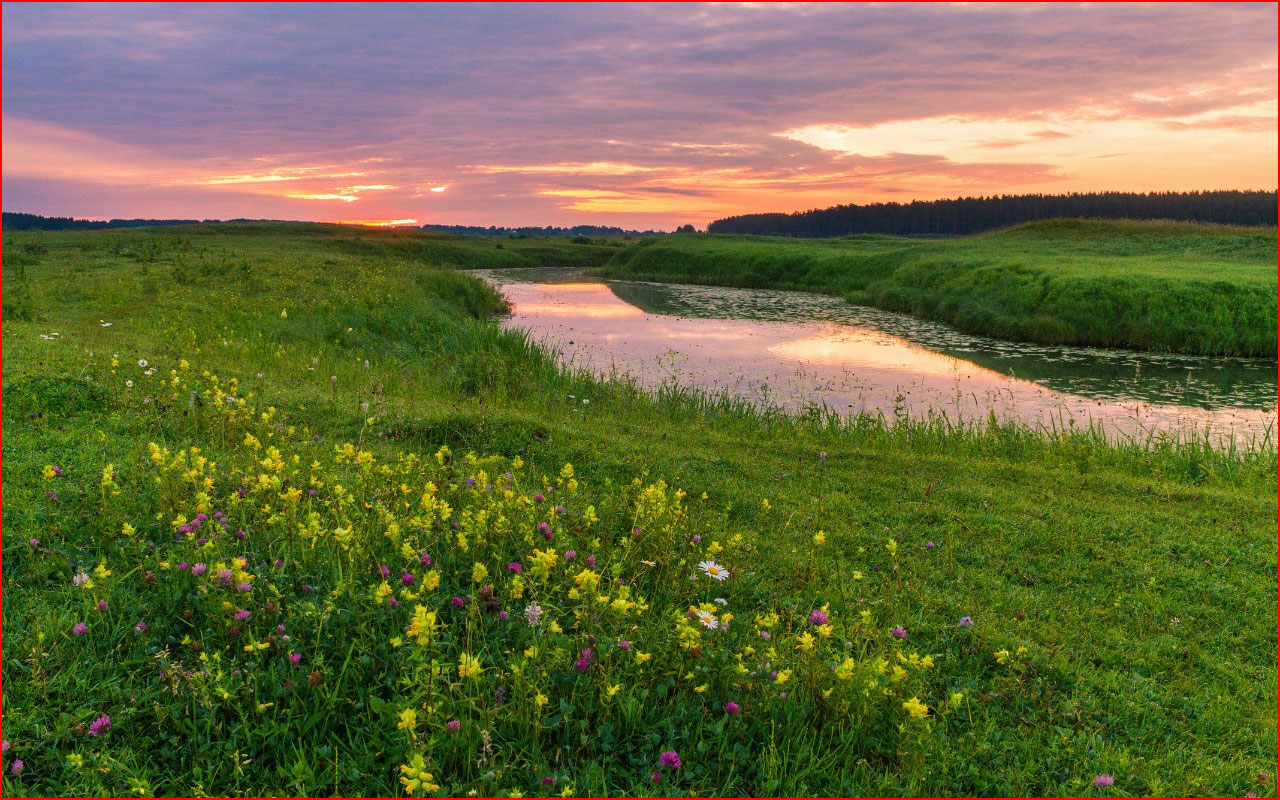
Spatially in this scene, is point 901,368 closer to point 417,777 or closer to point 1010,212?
point 417,777

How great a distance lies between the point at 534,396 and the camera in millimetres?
13547

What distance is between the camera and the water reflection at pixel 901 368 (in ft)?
53.3

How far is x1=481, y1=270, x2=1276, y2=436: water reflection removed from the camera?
16.2 metres

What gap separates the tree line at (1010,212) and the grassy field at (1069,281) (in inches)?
2559

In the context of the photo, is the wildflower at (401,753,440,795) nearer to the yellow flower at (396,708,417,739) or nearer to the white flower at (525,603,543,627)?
the yellow flower at (396,708,417,739)

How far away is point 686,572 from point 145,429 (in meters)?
5.80

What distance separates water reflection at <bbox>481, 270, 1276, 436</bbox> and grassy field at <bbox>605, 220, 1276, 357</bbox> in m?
1.65

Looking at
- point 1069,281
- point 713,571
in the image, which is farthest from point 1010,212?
point 713,571

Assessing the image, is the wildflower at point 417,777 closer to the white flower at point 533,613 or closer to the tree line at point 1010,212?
the white flower at point 533,613

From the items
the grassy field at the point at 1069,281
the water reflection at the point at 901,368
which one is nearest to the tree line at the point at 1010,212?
Answer: the grassy field at the point at 1069,281

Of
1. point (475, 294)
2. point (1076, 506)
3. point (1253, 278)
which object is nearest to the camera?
point (1076, 506)

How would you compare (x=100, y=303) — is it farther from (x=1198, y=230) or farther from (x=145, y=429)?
(x=1198, y=230)

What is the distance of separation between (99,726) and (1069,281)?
112 ft

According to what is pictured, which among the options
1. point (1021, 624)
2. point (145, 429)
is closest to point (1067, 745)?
point (1021, 624)
